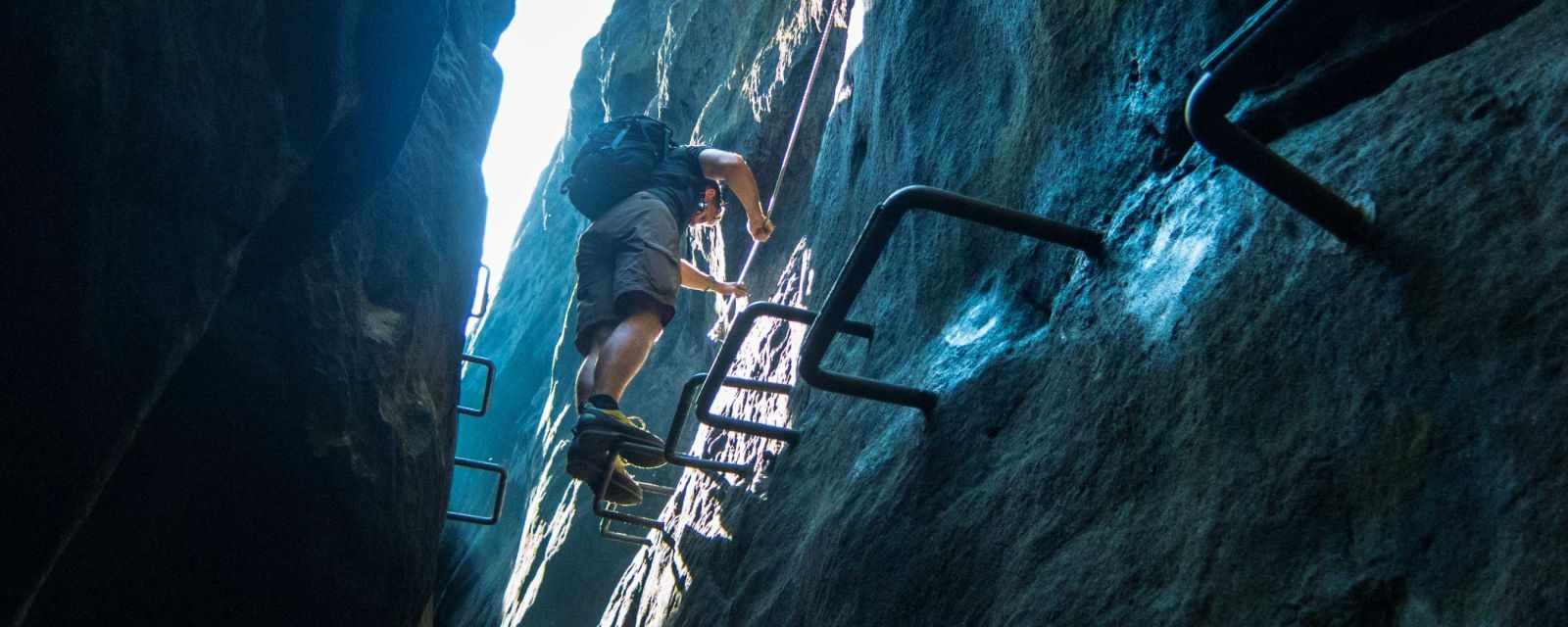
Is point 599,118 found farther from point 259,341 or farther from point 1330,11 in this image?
point 1330,11

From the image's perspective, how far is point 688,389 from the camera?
352cm

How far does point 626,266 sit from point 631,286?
134 mm

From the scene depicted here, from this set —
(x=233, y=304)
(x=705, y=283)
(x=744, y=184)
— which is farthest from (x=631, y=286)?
(x=233, y=304)

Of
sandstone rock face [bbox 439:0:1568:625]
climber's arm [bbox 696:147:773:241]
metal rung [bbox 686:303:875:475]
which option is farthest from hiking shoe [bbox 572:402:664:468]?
climber's arm [bbox 696:147:773:241]

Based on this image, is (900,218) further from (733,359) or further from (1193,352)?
(733,359)

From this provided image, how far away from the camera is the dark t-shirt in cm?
541

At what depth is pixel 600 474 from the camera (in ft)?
13.5

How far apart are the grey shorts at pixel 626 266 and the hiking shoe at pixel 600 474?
757 mm

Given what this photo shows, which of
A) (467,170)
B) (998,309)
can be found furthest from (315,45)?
(467,170)

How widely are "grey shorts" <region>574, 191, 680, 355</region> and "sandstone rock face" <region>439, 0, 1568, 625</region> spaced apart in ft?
5.11

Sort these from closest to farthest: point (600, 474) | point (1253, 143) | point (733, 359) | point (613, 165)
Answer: point (1253, 143), point (733, 359), point (600, 474), point (613, 165)

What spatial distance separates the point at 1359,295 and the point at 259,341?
4016 mm

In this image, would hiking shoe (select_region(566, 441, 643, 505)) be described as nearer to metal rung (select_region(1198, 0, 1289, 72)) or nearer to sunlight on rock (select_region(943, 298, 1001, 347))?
sunlight on rock (select_region(943, 298, 1001, 347))

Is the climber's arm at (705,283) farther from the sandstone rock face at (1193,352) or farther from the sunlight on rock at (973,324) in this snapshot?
the sunlight on rock at (973,324)
